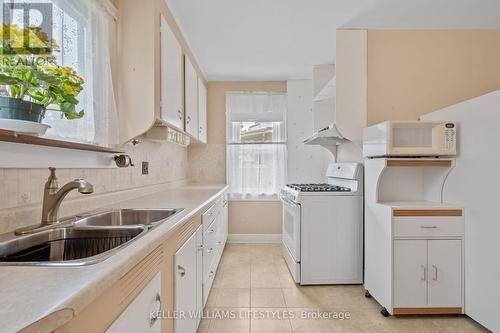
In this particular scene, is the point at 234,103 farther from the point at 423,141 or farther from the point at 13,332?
the point at 13,332

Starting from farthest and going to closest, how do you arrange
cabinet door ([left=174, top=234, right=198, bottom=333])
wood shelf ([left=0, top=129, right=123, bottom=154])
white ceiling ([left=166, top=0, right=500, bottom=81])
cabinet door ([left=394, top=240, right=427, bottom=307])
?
white ceiling ([left=166, top=0, right=500, bottom=81])
cabinet door ([left=394, top=240, right=427, bottom=307])
cabinet door ([left=174, top=234, right=198, bottom=333])
wood shelf ([left=0, top=129, right=123, bottom=154])

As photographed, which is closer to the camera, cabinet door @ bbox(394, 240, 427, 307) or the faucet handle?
the faucet handle

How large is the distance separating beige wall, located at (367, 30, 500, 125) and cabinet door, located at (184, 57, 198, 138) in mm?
1757

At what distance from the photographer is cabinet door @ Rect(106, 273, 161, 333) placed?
0.76 metres

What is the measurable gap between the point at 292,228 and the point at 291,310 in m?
0.89

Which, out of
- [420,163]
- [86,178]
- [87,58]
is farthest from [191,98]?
[420,163]

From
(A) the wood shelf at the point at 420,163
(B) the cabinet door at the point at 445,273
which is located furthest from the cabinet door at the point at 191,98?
(B) the cabinet door at the point at 445,273

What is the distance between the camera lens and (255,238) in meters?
4.26

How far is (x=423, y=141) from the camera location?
2242 mm

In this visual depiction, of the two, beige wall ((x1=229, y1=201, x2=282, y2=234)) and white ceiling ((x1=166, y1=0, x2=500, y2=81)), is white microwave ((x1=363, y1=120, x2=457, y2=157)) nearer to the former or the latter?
white ceiling ((x1=166, y1=0, x2=500, y2=81))

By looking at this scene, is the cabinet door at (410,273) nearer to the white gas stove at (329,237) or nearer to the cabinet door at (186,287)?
the white gas stove at (329,237)

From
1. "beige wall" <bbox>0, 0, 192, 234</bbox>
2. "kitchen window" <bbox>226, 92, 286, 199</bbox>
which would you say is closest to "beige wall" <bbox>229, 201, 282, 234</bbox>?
"kitchen window" <bbox>226, 92, 286, 199</bbox>

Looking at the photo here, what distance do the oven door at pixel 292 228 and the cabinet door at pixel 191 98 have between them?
4.31ft

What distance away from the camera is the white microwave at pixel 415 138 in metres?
2.10
